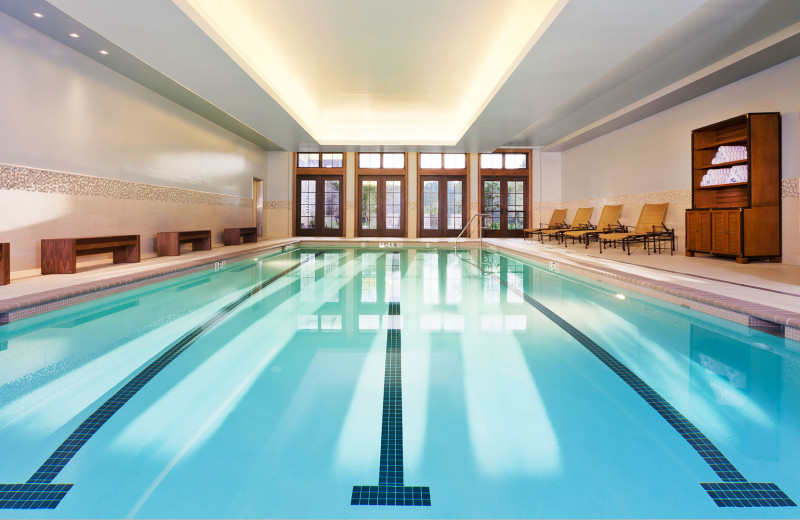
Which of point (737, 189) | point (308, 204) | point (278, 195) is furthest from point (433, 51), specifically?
point (278, 195)

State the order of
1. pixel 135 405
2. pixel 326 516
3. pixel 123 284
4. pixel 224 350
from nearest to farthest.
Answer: pixel 326 516 < pixel 135 405 < pixel 224 350 < pixel 123 284

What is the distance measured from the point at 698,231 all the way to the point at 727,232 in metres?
0.67

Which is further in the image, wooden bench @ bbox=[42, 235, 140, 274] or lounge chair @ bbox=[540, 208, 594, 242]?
lounge chair @ bbox=[540, 208, 594, 242]

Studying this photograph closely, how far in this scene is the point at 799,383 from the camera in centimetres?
238

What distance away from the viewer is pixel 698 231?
23.7ft

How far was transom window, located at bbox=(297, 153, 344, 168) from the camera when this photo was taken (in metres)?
13.4

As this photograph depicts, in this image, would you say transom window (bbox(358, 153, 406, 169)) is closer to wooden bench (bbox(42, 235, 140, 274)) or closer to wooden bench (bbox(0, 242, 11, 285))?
wooden bench (bbox(42, 235, 140, 274))

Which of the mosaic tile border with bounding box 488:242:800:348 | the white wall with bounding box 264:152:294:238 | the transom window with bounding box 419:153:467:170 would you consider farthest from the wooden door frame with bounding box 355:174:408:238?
the mosaic tile border with bounding box 488:242:800:348

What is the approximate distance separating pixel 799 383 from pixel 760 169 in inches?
205

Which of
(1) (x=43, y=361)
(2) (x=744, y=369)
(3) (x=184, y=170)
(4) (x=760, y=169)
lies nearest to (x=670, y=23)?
(4) (x=760, y=169)

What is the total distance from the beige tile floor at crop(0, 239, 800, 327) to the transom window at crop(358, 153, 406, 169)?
23.2ft

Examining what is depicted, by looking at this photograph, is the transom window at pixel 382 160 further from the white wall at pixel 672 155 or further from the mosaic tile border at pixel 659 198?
the mosaic tile border at pixel 659 198

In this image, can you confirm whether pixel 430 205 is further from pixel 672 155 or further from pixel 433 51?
pixel 433 51

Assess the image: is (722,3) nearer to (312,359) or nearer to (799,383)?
(799,383)
